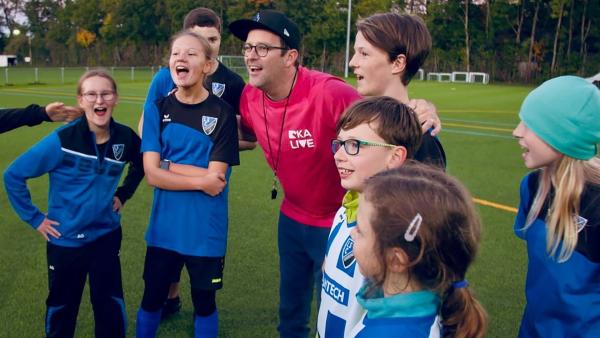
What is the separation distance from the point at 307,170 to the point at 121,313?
5.17ft

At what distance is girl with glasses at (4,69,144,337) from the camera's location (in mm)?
3588

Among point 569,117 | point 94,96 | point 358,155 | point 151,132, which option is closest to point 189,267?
point 151,132

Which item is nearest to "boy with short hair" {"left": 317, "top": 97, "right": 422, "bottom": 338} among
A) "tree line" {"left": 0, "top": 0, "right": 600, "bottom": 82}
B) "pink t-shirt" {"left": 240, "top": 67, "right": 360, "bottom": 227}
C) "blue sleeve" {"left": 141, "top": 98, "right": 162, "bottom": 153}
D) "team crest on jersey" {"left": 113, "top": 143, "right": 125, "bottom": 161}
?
"pink t-shirt" {"left": 240, "top": 67, "right": 360, "bottom": 227}

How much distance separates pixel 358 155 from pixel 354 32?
5293cm

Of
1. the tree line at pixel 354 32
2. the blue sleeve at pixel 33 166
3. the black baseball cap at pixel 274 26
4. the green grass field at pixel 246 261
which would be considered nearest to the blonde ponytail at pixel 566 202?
the black baseball cap at pixel 274 26

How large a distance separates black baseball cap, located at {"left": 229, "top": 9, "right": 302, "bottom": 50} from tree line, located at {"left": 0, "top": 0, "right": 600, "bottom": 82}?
42188mm

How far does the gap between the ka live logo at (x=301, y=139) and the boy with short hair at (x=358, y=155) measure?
86 cm

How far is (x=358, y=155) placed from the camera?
2432 mm

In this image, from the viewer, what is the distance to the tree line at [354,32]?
151ft

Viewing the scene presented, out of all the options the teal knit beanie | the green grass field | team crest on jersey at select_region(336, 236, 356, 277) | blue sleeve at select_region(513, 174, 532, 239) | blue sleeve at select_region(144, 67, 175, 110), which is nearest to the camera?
the teal knit beanie

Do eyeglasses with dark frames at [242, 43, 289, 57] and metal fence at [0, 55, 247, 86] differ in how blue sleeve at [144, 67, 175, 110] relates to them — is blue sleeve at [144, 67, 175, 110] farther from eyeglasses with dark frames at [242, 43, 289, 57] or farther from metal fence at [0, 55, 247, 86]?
metal fence at [0, 55, 247, 86]

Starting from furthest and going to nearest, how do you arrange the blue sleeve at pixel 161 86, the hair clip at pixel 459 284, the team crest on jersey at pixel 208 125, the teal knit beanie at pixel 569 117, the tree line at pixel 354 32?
the tree line at pixel 354 32, the blue sleeve at pixel 161 86, the team crest on jersey at pixel 208 125, the teal knit beanie at pixel 569 117, the hair clip at pixel 459 284

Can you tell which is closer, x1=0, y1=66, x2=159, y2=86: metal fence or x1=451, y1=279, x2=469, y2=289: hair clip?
x1=451, y1=279, x2=469, y2=289: hair clip

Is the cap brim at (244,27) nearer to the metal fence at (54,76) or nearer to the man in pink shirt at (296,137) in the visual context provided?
the man in pink shirt at (296,137)
